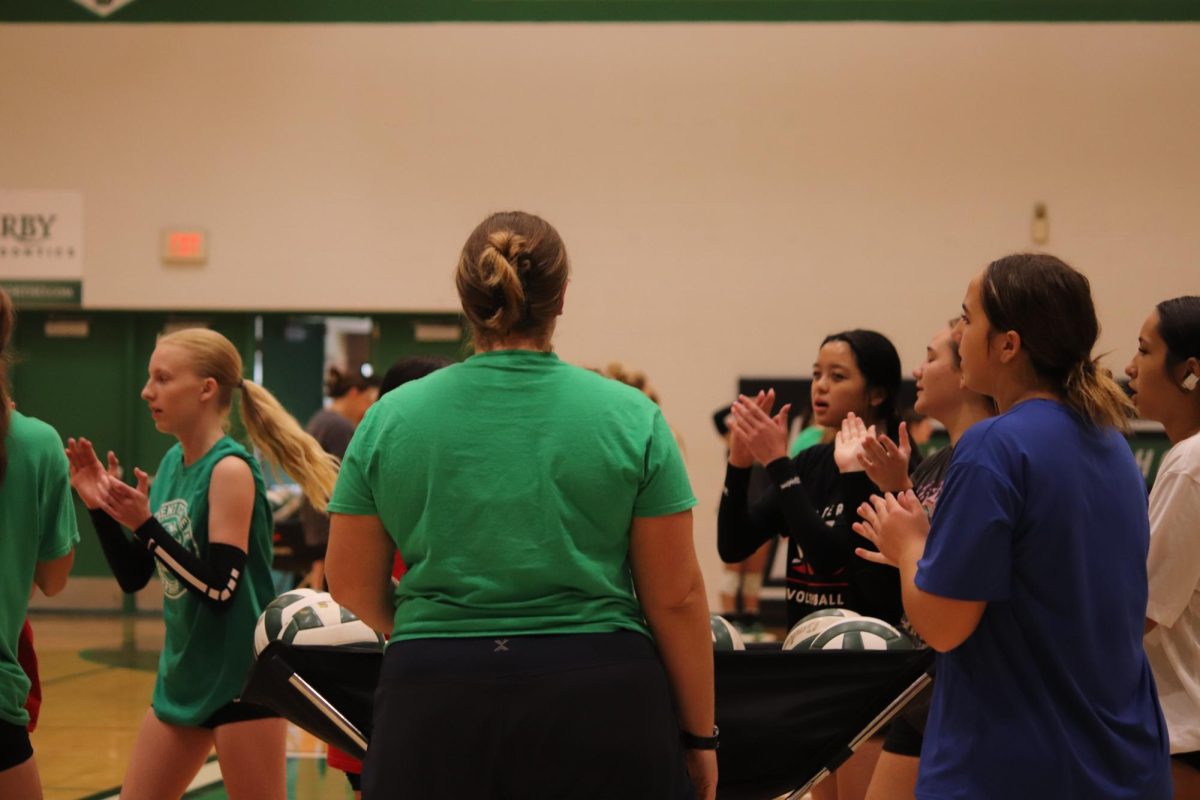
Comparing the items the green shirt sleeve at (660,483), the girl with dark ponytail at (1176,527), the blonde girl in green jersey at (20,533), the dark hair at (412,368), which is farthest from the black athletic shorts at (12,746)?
A: the girl with dark ponytail at (1176,527)

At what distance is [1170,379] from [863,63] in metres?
8.45

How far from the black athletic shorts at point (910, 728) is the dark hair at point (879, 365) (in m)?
1.06

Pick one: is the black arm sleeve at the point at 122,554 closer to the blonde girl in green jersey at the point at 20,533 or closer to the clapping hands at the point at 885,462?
the blonde girl in green jersey at the point at 20,533

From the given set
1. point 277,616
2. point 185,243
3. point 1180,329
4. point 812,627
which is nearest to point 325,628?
point 277,616

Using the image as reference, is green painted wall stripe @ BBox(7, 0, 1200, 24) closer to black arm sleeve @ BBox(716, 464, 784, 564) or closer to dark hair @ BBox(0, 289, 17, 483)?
black arm sleeve @ BBox(716, 464, 784, 564)

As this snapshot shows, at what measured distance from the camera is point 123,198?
11000mm

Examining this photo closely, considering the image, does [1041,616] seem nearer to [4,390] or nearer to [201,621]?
[4,390]

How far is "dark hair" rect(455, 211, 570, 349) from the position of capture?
210cm

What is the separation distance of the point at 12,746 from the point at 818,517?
2071 millimetres

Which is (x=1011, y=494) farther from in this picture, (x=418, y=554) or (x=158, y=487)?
(x=158, y=487)

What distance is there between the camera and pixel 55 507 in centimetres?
296

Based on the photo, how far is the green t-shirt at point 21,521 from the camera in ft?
9.18

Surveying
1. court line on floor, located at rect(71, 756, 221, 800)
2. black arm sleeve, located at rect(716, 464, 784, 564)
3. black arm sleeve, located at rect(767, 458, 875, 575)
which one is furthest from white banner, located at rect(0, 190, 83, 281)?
black arm sleeve, located at rect(767, 458, 875, 575)

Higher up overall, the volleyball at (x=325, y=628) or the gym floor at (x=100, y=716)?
the volleyball at (x=325, y=628)
